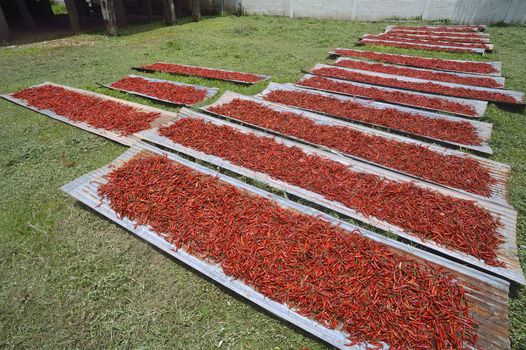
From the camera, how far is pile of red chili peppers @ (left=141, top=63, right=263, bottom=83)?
8666mm

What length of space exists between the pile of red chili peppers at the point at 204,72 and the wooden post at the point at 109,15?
6.79 m

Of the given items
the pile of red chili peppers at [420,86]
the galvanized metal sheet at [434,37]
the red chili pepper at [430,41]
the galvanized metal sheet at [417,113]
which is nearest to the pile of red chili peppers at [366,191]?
the galvanized metal sheet at [417,113]

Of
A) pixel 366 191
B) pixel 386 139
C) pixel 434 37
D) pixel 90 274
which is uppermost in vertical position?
pixel 434 37

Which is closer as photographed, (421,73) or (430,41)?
(421,73)

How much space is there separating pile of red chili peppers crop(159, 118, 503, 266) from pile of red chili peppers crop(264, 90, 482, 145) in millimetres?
2022

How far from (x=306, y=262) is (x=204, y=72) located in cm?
773

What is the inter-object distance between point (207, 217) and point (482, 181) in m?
3.90

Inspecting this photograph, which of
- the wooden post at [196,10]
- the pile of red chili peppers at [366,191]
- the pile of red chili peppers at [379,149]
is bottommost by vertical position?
the pile of red chili peppers at [366,191]

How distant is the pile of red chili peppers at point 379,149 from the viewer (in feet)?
14.4

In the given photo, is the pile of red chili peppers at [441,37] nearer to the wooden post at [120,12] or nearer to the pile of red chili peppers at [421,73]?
the pile of red chili peppers at [421,73]

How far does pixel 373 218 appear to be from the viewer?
12.0 ft

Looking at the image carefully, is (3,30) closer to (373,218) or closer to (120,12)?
(120,12)


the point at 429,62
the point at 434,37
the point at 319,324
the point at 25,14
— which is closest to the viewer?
the point at 319,324

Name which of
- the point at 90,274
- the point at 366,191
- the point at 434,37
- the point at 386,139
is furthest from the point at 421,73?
the point at 90,274
